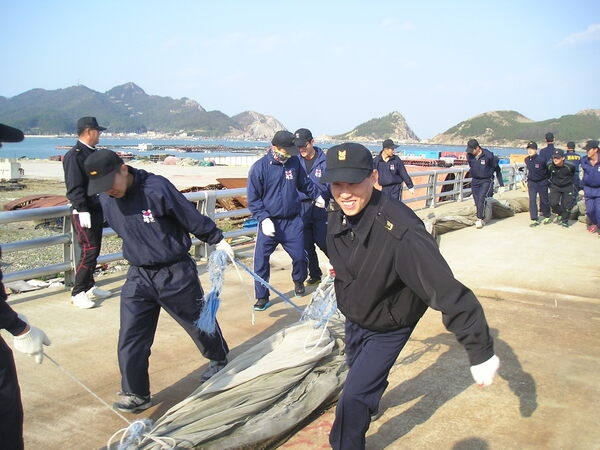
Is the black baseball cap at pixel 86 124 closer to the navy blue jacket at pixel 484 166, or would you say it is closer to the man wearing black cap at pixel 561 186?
the navy blue jacket at pixel 484 166

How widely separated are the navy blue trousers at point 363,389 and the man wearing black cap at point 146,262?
149 cm

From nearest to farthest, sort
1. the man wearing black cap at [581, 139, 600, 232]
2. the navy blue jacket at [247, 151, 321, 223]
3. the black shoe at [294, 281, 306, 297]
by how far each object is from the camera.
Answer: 1. the navy blue jacket at [247, 151, 321, 223]
2. the black shoe at [294, 281, 306, 297]
3. the man wearing black cap at [581, 139, 600, 232]

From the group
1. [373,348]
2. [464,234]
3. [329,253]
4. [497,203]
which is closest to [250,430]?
[373,348]

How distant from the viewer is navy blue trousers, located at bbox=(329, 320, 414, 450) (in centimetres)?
262

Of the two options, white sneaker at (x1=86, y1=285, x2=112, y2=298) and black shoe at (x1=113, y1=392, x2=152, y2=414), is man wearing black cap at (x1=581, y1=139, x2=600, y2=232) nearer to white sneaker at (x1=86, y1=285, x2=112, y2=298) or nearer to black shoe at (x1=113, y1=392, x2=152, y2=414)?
white sneaker at (x1=86, y1=285, x2=112, y2=298)

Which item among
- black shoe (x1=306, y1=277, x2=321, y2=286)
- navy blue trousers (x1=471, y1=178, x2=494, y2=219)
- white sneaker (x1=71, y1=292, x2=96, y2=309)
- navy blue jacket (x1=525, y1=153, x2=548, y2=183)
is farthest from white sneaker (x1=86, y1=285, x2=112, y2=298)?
navy blue jacket (x1=525, y1=153, x2=548, y2=183)

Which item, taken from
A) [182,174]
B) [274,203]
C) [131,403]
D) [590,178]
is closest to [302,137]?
[274,203]

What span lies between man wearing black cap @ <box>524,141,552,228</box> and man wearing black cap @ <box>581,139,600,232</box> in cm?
114

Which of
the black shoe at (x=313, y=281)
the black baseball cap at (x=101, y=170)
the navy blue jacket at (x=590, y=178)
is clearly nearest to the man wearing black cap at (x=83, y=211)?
the black baseball cap at (x=101, y=170)

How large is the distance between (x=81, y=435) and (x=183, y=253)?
4.24ft

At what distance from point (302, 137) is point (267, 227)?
192 cm

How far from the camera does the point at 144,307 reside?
364 cm

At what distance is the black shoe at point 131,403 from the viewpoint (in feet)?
11.6

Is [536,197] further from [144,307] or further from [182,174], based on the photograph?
[182,174]
